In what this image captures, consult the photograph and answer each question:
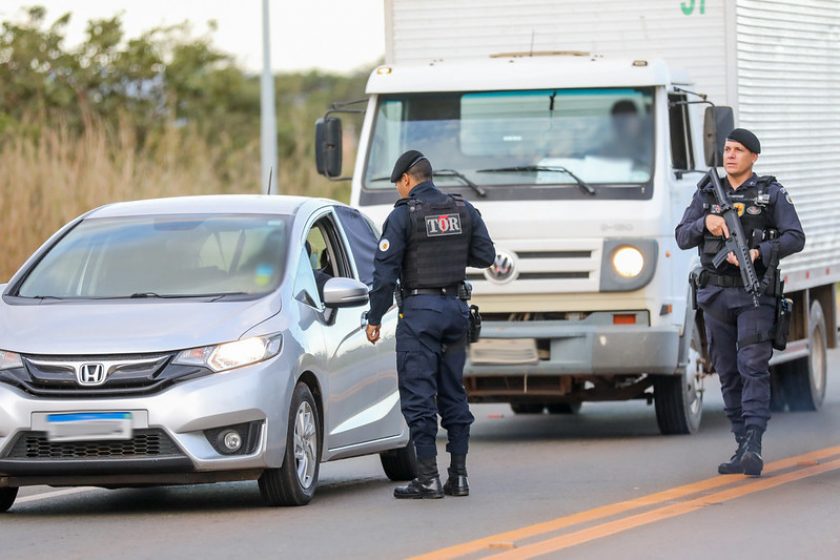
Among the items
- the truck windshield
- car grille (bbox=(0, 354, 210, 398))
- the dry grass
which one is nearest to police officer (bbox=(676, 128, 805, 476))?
the truck windshield

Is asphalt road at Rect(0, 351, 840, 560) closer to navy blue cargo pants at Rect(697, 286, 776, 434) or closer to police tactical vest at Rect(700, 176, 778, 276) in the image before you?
navy blue cargo pants at Rect(697, 286, 776, 434)

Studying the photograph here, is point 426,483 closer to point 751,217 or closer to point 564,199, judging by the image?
point 751,217

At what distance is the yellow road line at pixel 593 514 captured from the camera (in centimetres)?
823

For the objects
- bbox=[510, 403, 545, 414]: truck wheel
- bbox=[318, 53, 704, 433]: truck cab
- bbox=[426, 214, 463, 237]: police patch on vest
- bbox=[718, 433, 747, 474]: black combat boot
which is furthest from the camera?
bbox=[510, 403, 545, 414]: truck wheel

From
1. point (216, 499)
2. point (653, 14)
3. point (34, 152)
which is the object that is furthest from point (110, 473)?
point (34, 152)

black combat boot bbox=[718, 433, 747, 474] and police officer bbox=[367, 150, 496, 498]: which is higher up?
police officer bbox=[367, 150, 496, 498]

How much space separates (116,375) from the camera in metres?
9.23

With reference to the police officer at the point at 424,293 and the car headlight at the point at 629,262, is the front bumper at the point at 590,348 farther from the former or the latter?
the police officer at the point at 424,293

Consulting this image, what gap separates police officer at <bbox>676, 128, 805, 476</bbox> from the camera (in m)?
10.6

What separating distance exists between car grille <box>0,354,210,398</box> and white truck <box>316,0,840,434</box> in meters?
4.66

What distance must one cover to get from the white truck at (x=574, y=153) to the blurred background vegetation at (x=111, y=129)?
7.14m

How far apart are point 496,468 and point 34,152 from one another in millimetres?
11968

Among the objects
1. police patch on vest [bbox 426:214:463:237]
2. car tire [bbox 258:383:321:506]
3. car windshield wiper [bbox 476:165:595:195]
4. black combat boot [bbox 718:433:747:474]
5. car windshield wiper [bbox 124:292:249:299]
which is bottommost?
black combat boot [bbox 718:433:747:474]

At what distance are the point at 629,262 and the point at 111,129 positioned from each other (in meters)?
13.9
